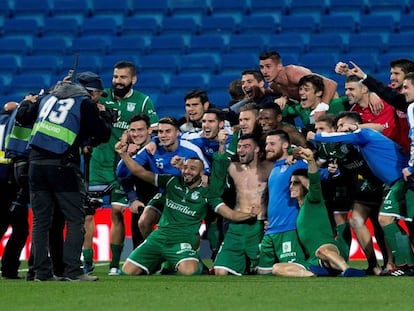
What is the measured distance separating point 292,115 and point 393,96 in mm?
1796

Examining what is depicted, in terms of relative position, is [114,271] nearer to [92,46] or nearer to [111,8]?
[92,46]

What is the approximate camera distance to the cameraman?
1029 centimetres

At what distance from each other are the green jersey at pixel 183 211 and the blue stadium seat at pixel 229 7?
9044 millimetres

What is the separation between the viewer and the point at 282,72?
1276 centimetres

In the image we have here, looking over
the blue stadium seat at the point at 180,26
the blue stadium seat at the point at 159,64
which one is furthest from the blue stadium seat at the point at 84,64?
the blue stadium seat at the point at 180,26

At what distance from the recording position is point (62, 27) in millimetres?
21203

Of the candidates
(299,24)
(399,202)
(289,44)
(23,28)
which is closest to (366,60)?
(289,44)

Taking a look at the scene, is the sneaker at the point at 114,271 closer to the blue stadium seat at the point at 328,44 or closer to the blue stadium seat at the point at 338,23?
the blue stadium seat at the point at 328,44

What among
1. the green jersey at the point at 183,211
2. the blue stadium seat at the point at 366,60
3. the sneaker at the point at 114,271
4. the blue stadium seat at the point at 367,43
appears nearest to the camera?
the green jersey at the point at 183,211

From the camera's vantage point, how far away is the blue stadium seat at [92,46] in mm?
20594

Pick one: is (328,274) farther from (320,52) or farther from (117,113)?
(320,52)

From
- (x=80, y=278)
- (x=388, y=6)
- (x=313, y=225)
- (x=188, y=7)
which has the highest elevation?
(x=188, y=7)

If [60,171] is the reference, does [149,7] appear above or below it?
above

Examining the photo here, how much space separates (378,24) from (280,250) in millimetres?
8875
